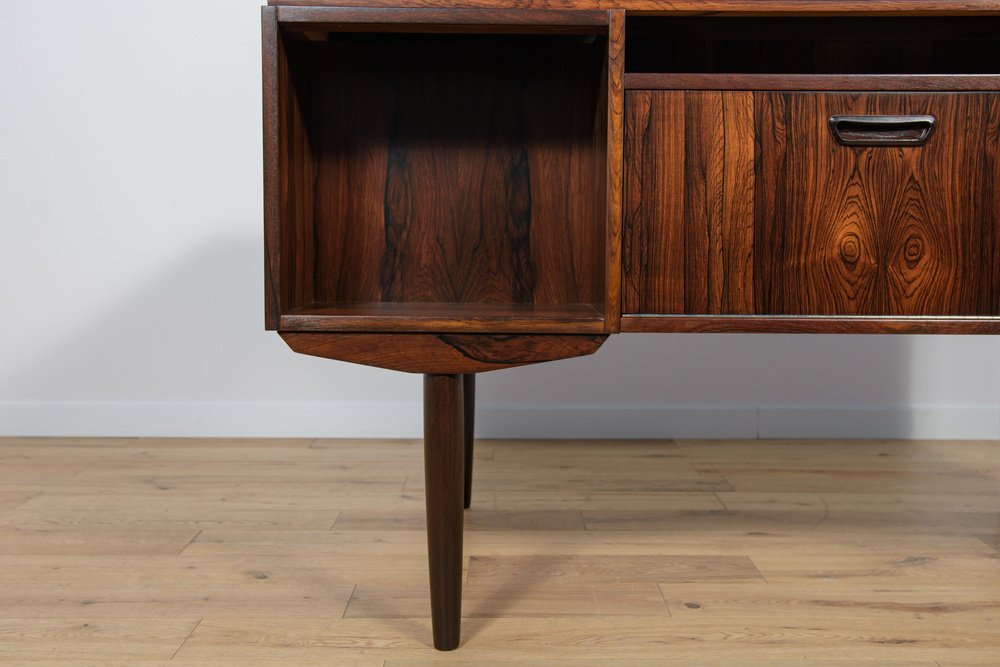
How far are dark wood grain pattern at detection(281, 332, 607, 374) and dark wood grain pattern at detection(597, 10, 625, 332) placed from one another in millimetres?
55

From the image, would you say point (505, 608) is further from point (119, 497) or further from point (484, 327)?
point (119, 497)

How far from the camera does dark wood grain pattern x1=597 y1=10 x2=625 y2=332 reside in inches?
32.5

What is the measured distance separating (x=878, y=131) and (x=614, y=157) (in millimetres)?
276

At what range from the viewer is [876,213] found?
0.87 meters

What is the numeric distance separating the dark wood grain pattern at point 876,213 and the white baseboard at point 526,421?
3.31ft

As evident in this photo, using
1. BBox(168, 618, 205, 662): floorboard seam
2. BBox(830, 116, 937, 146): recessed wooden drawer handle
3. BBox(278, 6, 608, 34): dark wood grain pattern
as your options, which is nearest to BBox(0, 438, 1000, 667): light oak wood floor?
BBox(168, 618, 205, 662): floorboard seam

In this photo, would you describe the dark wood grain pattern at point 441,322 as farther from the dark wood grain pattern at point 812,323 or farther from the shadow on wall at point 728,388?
the shadow on wall at point 728,388

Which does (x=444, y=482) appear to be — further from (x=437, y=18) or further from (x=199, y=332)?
(x=199, y=332)

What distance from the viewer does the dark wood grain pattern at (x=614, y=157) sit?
2.71ft

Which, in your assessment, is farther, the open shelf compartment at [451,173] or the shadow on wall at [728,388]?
the shadow on wall at [728,388]

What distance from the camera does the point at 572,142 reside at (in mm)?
1074

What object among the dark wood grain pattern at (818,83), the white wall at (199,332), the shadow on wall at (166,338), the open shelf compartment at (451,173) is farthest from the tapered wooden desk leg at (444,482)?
the shadow on wall at (166,338)

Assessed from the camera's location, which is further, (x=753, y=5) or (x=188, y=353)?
(x=188, y=353)

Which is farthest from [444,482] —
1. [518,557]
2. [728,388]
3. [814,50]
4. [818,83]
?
[728,388]
